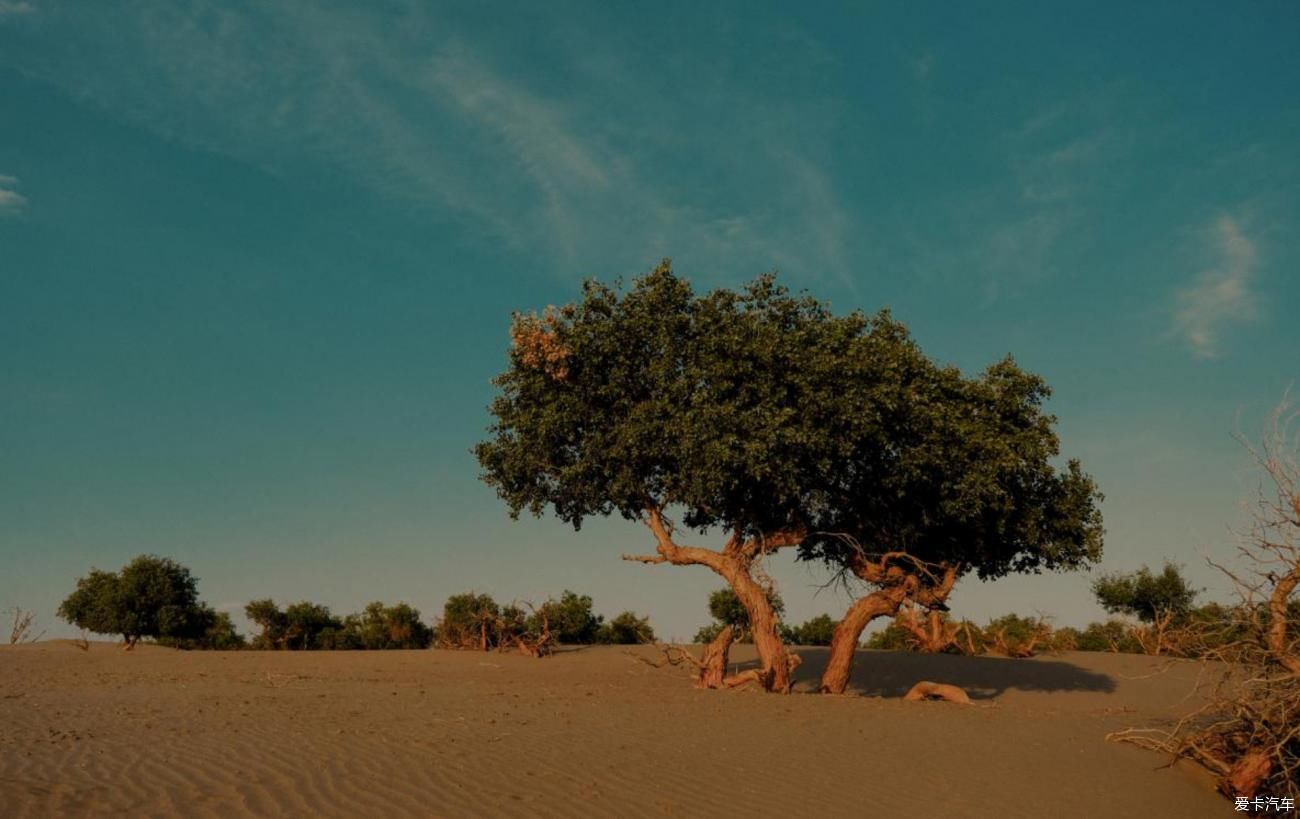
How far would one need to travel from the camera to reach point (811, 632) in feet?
161

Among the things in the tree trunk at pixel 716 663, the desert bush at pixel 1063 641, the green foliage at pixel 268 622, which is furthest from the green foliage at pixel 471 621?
the desert bush at pixel 1063 641

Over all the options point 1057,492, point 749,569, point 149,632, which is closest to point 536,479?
point 749,569

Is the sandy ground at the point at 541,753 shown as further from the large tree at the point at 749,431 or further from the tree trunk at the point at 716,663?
the large tree at the point at 749,431

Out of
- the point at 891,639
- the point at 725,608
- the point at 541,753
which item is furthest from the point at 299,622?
the point at 541,753

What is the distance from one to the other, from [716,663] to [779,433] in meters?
6.52

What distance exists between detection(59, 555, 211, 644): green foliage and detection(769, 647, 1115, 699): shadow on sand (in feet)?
84.9

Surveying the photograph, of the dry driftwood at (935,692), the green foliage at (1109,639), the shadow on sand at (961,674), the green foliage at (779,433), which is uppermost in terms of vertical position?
the green foliage at (779,433)

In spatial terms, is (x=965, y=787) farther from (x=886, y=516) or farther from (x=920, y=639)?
(x=920, y=639)

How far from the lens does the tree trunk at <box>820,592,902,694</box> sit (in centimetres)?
2264

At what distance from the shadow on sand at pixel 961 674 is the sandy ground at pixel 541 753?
212 inches

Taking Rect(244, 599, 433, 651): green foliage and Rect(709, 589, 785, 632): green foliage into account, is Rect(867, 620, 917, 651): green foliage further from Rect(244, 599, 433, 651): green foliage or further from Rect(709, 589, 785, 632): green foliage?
Rect(244, 599, 433, 651): green foliage

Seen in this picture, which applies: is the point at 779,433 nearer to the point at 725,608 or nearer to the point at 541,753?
the point at 541,753

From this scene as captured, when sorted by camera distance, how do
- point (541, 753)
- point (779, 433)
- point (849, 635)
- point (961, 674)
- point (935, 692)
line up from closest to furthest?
point (541, 753), point (779, 433), point (935, 692), point (849, 635), point (961, 674)

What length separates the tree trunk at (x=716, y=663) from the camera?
22.7 meters
